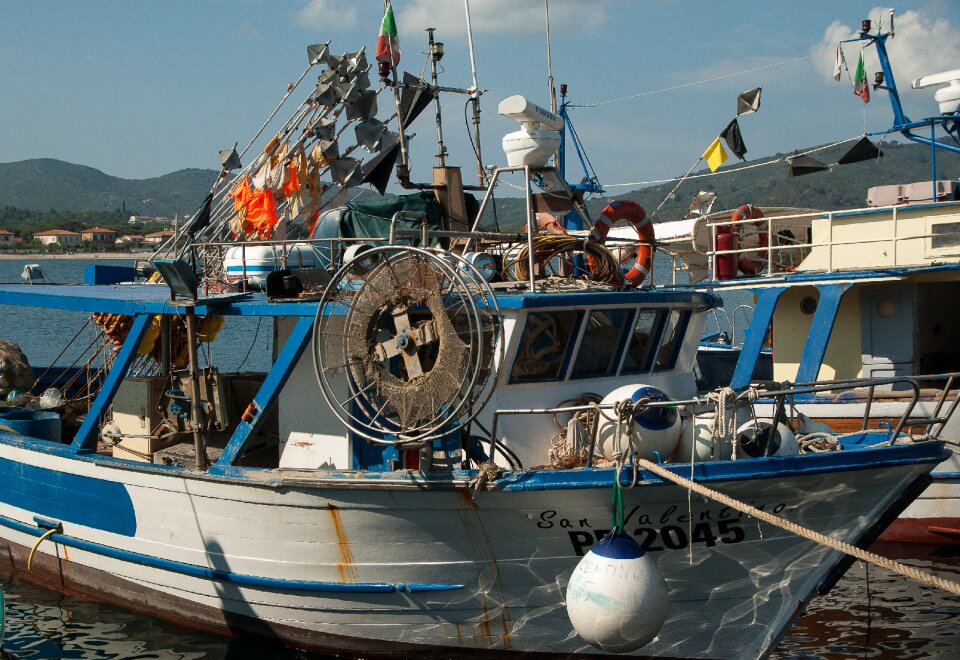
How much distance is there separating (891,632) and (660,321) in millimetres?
4339

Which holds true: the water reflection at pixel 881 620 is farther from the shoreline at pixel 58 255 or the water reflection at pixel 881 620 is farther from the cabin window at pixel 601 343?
the shoreline at pixel 58 255

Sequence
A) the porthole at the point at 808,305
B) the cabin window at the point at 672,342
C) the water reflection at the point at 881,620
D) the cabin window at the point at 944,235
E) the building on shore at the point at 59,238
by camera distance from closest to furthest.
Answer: the cabin window at the point at 672,342, the water reflection at the point at 881,620, the cabin window at the point at 944,235, the porthole at the point at 808,305, the building on shore at the point at 59,238

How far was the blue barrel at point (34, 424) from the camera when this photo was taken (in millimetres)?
11875

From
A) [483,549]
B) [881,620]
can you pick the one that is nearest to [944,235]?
[881,620]

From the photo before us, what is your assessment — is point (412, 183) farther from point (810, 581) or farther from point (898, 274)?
point (898, 274)

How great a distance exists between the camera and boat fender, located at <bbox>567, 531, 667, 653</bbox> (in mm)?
7246

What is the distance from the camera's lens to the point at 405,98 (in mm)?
11602

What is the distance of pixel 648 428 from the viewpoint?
8.16 m

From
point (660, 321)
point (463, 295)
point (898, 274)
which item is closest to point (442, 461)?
point (463, 295)

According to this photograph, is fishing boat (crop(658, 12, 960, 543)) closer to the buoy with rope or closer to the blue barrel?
Result: the buoy with rope

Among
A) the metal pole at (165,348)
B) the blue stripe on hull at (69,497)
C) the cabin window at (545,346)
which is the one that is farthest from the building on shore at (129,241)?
the cabin window at (545,346)

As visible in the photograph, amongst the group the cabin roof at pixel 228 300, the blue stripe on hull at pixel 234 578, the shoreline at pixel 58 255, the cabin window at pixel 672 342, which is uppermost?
the shoreline at pixel 58 255

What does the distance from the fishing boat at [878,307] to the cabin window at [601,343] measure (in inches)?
167

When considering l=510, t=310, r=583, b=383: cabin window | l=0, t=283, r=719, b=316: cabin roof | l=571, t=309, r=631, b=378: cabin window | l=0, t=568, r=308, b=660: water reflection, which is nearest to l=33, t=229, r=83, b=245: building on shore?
l=0, t=283, r=719, b=316: cabin roof
